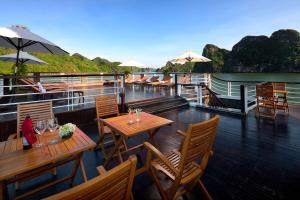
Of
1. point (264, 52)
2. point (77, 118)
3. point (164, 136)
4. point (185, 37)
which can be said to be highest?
point (264, 52)

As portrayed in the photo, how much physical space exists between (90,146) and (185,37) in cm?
2198

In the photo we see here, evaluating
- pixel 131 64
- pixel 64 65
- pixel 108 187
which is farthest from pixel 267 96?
pixel 64 65

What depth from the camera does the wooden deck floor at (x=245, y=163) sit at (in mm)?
2121

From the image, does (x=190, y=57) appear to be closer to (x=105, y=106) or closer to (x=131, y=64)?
(x=131, y=64)

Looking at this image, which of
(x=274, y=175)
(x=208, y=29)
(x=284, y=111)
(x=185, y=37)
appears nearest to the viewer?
(x=274, y=175)

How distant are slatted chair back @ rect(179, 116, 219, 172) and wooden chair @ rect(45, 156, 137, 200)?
745 millimetres

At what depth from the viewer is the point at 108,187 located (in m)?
0.86

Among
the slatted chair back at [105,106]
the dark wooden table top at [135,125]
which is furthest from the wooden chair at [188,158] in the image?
the slatted chair back at [105,106]

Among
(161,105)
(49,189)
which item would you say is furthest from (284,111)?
(49,189)

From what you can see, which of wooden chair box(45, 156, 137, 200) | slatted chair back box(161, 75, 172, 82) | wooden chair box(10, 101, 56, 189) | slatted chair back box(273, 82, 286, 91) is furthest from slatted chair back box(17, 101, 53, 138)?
slatted chair back box(161, 75, 172, 82)

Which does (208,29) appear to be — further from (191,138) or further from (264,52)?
(264,52)

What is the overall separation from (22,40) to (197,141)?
19.0ft

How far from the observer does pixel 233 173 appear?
97.9 inches

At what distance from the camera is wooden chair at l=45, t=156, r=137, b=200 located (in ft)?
→ 2.34
